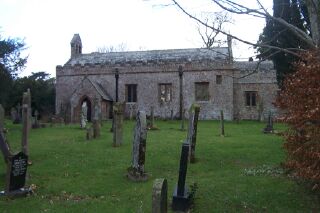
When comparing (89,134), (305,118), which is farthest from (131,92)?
(305,118)

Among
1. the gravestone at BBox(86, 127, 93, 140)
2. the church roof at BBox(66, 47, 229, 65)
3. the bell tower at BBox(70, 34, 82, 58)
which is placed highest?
the bell tower at BBox(70, 34, 82, 58)

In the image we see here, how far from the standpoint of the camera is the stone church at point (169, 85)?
117ft

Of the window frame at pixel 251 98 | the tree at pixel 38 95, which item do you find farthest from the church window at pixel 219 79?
the tree at pixel 38 95

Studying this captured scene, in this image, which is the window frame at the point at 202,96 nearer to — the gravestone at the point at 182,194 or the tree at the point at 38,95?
the tree at the point at 38,95

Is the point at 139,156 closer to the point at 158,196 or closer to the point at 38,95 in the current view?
the point at 158,196

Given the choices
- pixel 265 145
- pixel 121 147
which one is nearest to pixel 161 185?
pixel 121 147

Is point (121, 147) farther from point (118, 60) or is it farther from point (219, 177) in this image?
point (118, 60)

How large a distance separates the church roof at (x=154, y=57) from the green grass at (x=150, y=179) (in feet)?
66.4

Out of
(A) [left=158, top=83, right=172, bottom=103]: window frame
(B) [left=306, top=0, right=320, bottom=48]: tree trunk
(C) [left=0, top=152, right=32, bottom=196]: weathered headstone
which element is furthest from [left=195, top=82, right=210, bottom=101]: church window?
(C) [left=0, top=152, right=32, bottom=196]: weathered headstone

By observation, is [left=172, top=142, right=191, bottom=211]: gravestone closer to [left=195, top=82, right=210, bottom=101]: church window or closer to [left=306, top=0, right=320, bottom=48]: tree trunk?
[left=306, top=0, right=320, bottom=48]: tree trunk

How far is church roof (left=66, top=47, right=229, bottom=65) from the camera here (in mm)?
36625

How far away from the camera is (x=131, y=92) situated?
38.0m

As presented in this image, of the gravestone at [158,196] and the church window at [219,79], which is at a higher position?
the church window at [219,79]

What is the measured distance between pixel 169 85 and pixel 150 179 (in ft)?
84.8
